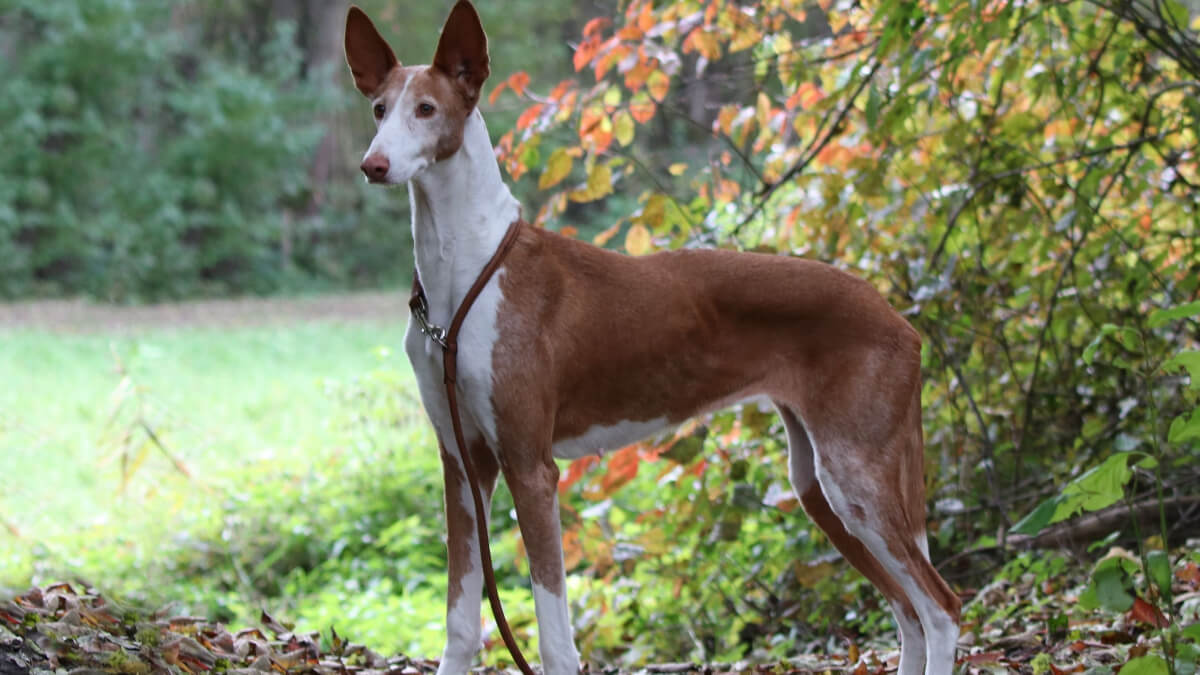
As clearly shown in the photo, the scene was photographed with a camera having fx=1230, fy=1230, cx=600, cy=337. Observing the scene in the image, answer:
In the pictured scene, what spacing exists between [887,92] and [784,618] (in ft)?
7.85

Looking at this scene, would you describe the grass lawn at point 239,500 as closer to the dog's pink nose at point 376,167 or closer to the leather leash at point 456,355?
the leather leash at point 456,355

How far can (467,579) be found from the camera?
341 cm

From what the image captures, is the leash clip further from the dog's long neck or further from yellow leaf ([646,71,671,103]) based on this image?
yellow leaf ([646,71,671,103])

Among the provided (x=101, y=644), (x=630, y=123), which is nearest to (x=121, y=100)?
(x=630, y=123)

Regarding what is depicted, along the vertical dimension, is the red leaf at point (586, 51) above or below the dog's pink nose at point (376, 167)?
above

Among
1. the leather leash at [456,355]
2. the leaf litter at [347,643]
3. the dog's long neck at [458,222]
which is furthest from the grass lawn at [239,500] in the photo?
the dog's long neck at [458,222]

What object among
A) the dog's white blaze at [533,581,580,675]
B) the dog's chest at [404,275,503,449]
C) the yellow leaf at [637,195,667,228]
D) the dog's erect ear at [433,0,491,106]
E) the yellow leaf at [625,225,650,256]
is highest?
the yellow leaf at [637,195,667,228]

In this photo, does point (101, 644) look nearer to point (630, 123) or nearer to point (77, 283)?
point (630, 123)

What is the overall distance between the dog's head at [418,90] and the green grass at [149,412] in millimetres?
5203

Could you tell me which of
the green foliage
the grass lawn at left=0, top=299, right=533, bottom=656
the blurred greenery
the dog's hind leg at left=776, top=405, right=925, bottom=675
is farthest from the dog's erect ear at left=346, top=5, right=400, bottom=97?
the green foliage

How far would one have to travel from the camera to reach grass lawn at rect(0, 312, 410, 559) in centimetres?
892

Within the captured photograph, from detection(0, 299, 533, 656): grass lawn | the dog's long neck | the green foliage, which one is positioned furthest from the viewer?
the green foliage

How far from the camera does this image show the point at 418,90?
306 centimetres

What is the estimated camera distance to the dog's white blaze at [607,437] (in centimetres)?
348
